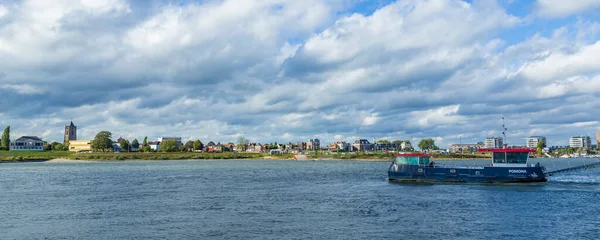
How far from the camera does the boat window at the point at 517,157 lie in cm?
8870

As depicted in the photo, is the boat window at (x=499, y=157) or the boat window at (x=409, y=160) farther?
the boat window at (x=409, y=160)

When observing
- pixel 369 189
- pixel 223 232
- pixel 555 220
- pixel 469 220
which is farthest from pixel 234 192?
pixel 555 220

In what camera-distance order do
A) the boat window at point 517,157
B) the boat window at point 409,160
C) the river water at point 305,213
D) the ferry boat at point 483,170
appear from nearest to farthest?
the river water at point 305,213
the ferry boat at point 483,170
the boat window at point 517,157
the boat window at point 409,160

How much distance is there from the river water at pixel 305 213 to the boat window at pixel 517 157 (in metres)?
5.63

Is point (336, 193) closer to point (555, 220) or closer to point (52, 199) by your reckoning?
point (555, 220)

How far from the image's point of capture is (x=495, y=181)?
293 feet

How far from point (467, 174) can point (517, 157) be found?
973 centimetres

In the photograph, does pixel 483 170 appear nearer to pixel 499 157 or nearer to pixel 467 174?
pixel 467 174

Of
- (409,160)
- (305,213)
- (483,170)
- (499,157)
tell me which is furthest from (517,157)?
(305,213)

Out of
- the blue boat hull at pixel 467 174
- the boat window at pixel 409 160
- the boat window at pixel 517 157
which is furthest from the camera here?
the boat window at pixel 409 160

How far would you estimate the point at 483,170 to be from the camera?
90.8m

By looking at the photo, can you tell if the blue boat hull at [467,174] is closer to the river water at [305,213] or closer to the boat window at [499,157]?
the boat window at [499,157]

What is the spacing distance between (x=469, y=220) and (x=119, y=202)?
47.1m

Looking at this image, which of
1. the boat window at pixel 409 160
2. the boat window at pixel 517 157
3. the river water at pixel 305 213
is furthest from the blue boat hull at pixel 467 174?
the river water at pixel 305 213
